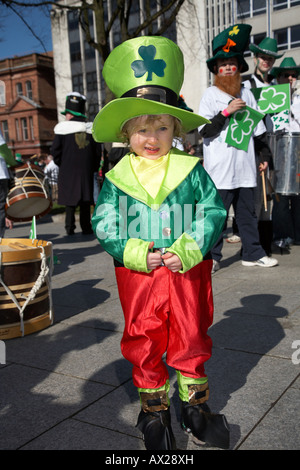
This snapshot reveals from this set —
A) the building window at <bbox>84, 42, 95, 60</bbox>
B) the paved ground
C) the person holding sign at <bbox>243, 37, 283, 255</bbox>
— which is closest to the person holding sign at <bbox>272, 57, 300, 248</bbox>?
the person holding sign at <bbox>243, 37, 283, 255</bbox>

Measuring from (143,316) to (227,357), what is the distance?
1.06 metres

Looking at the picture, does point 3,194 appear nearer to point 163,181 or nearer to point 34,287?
point 34,287

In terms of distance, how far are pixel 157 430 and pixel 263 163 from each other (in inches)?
152

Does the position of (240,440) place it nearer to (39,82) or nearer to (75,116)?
(75,116)

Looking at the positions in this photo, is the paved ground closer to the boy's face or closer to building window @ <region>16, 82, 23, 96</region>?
the boy's face

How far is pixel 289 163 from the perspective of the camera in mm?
5727

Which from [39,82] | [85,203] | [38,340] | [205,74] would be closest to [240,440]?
[38,340]

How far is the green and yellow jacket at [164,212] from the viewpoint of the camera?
2061 millimetres

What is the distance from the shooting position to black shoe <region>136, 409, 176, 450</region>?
1930 millimetres

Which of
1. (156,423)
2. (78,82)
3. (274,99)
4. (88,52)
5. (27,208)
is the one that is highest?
(88,52)

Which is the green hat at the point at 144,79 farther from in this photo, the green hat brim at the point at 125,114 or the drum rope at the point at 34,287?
the drum rope at the point at 34,287

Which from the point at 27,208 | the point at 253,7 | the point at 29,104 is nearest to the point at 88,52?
the point at 29,104

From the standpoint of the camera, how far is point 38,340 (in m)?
3.37

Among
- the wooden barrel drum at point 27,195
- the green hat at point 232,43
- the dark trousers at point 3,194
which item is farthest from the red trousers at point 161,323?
the dark trousers at point 3,194
